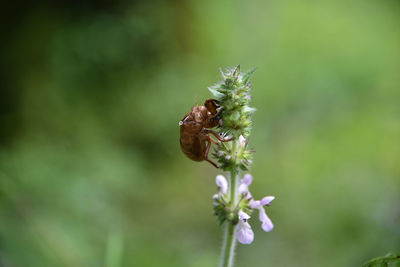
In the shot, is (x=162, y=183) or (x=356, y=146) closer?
(x=162, y=183)

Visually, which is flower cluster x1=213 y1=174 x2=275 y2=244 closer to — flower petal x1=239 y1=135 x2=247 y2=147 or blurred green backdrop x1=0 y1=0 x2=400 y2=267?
flower petal x1=239 y1=135 x2=247 y2=147

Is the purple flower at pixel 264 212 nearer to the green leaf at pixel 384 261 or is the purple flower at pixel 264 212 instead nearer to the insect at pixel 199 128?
the insect at pixel 199 128

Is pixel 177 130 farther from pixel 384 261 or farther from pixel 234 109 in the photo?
pixel 384 261

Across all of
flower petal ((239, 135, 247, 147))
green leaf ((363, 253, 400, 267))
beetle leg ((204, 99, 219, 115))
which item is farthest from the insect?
green leaf ((363, 253, 400, 267))

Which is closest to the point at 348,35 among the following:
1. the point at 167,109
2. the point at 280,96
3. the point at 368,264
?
the point at 280,96

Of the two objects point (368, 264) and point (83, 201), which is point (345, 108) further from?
point (368, 264)
